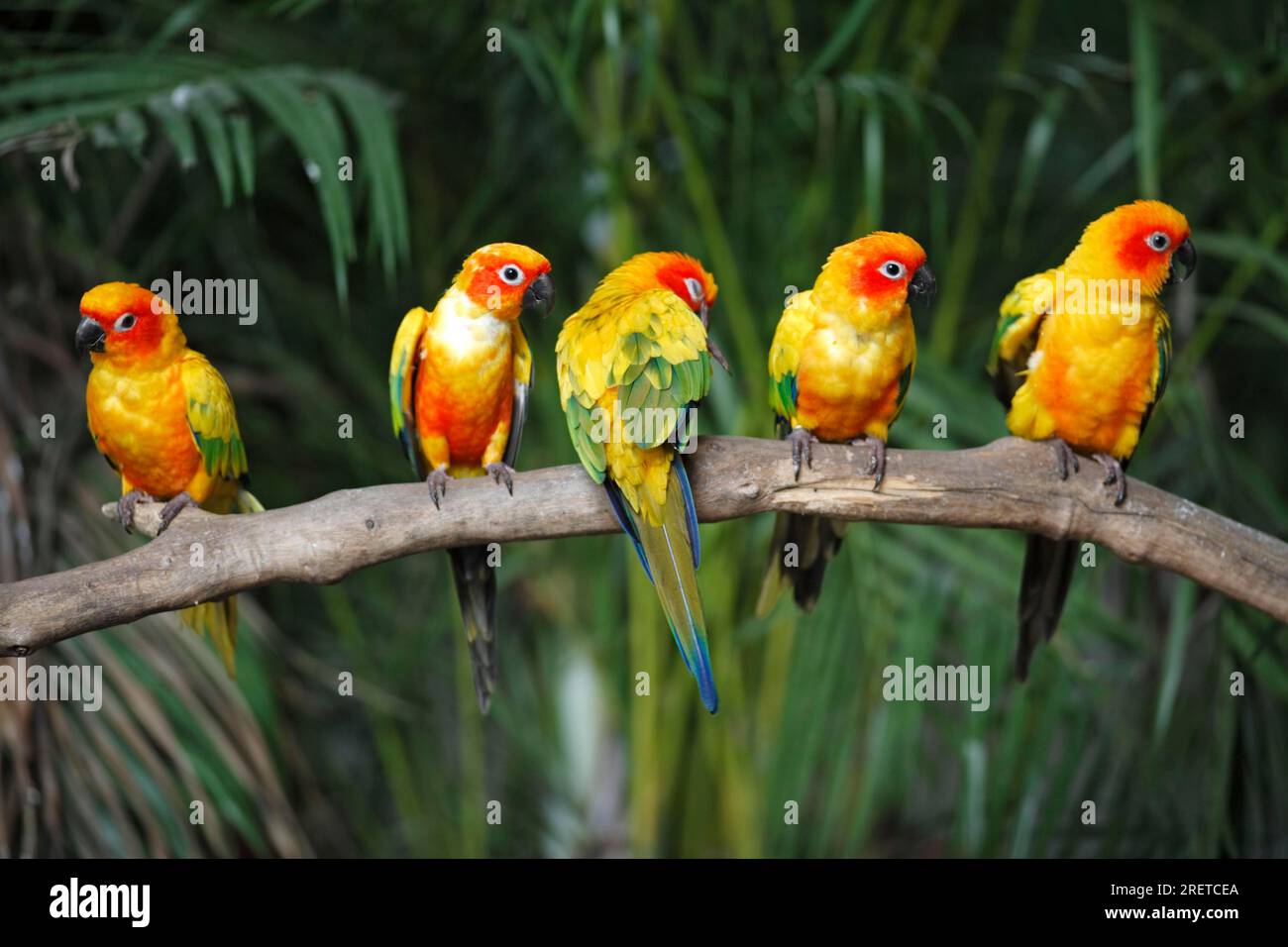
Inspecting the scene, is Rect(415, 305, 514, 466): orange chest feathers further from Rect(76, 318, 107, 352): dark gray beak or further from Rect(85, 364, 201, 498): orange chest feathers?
Rect(76, 318, 107, 352): dark gray beak

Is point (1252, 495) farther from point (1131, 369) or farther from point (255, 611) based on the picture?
point (255, 611)

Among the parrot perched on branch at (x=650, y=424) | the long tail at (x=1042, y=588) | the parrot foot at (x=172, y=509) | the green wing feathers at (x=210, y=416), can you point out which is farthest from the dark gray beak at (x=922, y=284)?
the parrot foot at (x=172, y=509)

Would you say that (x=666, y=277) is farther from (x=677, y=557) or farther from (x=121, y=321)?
(x=121, y=321)

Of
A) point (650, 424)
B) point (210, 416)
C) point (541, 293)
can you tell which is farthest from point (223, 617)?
point (650, 424)

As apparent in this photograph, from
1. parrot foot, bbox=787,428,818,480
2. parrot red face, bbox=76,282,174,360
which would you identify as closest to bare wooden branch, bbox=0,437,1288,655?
parrot foot, bbox=787,428,818,480

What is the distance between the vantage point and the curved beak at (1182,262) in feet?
7.89

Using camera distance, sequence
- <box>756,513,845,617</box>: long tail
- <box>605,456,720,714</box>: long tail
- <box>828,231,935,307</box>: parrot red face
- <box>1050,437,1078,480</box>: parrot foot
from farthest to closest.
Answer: <box>756,513,845,617</box>: long tail → <box>1050,437,1078,480</box>: parrot foot → <box>828,231,935,307</box>: parrot red face → <box>605,456,720,714</box>: long tail

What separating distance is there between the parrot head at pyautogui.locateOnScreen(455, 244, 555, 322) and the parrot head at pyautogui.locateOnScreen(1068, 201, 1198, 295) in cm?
117

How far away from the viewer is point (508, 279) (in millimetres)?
2357

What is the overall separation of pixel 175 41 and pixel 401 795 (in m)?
2.61

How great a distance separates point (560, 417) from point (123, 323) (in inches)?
60.8

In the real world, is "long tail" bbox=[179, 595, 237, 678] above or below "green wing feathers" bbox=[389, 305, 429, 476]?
below

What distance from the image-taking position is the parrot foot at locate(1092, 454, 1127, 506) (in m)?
2.49

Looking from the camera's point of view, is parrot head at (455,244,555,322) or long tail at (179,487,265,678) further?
long tail at (179,487,265,678)
